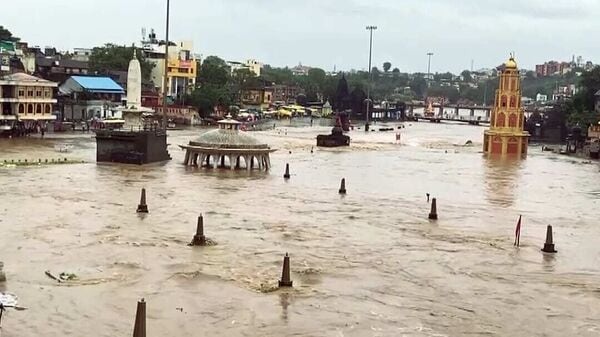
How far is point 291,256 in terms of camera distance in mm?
22891

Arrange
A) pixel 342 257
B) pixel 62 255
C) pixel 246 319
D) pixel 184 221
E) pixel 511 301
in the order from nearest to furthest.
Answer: pixel 246 319 → pixel 511 301 → pixel 62 255 → pixel 342 257 → pixel 184 221

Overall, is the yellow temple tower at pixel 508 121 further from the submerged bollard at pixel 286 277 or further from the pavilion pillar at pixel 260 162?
the submerged bollard at pixel 286 277

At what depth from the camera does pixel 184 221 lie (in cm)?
2839

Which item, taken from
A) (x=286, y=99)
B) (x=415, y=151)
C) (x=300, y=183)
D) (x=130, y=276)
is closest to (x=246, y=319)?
(x=130, y=276)

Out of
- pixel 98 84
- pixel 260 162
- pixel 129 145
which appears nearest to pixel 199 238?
pixel 260 162

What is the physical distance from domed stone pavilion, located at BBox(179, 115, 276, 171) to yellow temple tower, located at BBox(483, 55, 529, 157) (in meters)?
35.5

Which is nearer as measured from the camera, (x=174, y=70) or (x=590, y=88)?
(x=590, y=88)

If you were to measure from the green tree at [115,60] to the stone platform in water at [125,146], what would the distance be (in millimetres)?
56633

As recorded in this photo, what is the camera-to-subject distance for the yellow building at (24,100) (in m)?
67.4

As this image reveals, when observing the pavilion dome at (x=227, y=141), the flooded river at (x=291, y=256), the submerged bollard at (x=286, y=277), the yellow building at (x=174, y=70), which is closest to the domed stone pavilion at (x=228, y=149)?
the pavilion dome at (x=227, y=141)

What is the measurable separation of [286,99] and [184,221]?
145m

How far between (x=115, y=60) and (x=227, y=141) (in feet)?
212

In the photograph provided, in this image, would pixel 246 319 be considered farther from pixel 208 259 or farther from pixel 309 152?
pixel 309 152

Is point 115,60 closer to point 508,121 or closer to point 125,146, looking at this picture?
point 508,121
